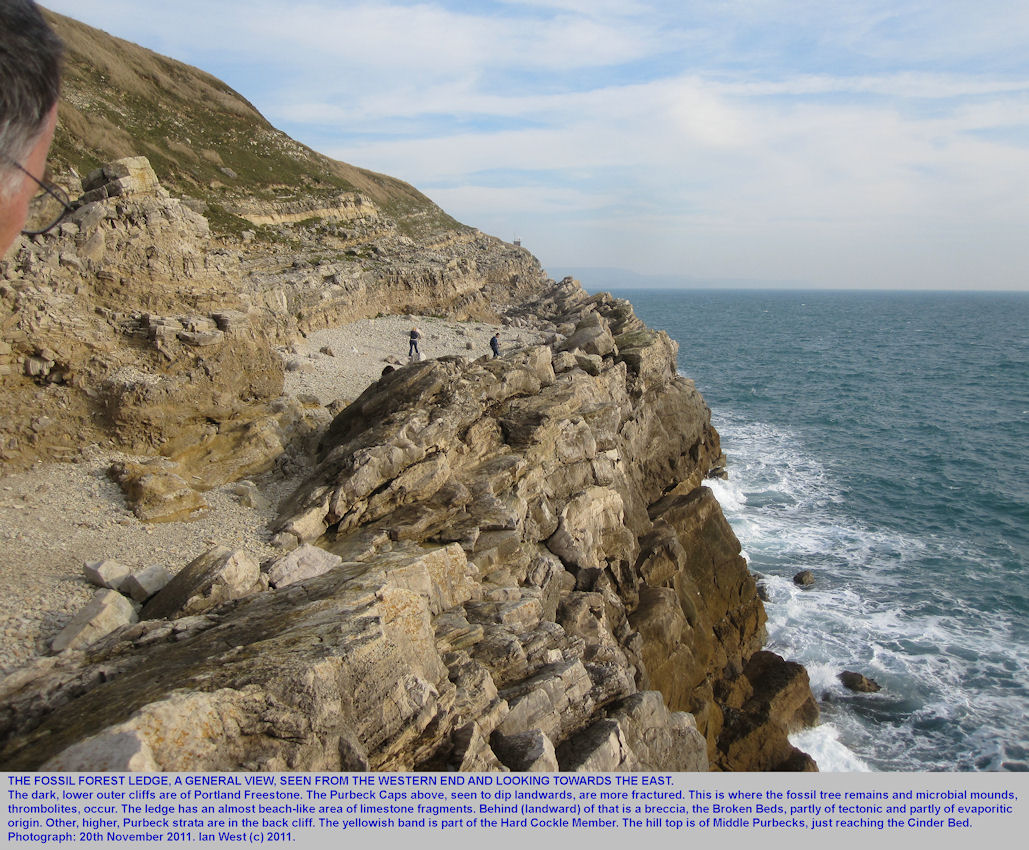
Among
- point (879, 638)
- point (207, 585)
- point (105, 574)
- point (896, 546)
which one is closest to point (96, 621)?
point (207, 585)

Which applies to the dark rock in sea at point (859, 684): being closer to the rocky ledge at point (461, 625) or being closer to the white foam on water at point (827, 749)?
the white foam on water at point (827, 749)

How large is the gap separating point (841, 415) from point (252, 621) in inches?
2116

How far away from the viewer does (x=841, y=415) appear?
173 feet

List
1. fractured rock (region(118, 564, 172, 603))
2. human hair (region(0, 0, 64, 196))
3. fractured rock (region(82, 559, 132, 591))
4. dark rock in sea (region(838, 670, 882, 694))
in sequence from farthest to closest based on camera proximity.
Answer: dark rock in sea (region(838, 670, 882, 694)) < fractured rock (region(82, 559, 132, 591)) < fractured rock (region(118, 564, 172, 603)) < human hair (region(0, 0, 64, 196))

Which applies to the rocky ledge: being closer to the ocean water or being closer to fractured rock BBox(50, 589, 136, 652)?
fractured rock BBox(50, 589, 136, 652)

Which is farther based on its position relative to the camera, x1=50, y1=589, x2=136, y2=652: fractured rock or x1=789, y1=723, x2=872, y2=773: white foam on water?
x1=789, y1=723, x2=872, y2=773: white foam on water

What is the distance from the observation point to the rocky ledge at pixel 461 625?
294 inches

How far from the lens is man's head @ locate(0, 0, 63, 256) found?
2482 millimetres

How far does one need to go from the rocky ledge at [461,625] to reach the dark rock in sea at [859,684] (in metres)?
2.75

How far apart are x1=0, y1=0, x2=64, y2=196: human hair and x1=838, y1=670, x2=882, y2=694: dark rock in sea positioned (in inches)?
1006

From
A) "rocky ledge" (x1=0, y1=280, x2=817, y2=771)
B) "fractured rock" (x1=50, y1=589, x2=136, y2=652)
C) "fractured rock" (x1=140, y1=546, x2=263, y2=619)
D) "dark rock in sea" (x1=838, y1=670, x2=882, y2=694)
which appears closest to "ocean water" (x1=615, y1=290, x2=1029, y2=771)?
"dark rock in sea" (x1=838, y1=670, x2=882, y2=694)

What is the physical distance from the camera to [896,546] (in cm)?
3070
